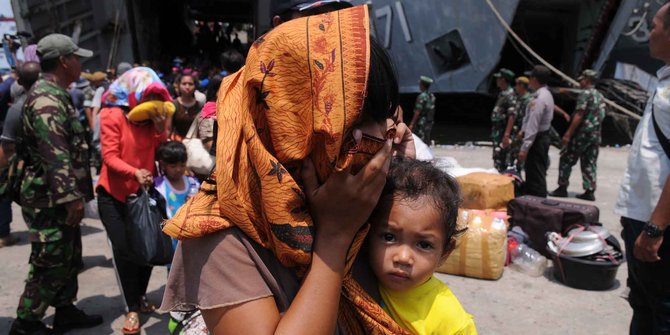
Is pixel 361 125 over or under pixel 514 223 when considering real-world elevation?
over

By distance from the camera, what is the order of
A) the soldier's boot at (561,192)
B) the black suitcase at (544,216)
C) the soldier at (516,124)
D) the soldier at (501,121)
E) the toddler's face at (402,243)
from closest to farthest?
1. the toddler's face at (402,243)
2. the black suitcase at (544,216)
3. the soldier's boot at (561,192)
4. the soldier at (516,124)
5. the soldier at (501,121)

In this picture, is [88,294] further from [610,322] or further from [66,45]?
[610,322]

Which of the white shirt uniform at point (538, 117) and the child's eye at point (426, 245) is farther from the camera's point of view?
the white shirt uniform at point (538, 117)

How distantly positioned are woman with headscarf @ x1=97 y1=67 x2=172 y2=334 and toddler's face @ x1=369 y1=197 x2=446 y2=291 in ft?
7.39

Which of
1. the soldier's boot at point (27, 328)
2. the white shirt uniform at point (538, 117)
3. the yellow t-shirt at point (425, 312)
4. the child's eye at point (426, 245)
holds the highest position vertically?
the child's eye at point (426, 245)

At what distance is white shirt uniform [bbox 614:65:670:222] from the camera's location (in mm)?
2107

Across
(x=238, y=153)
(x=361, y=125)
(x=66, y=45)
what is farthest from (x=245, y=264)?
(x=66, y=45)

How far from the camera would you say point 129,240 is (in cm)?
298

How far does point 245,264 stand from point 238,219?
0.09m

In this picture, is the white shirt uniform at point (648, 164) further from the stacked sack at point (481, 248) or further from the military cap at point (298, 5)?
the stacked sack at point (481, 248)

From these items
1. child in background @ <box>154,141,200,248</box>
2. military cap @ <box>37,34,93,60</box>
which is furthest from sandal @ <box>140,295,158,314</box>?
military cap @ <box>37,34,93,60</box>

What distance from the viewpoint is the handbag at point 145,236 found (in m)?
2.92

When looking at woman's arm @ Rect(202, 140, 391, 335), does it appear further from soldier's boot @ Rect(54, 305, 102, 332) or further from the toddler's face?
soldier's boot @ Rect(54, 305, 102, 332)

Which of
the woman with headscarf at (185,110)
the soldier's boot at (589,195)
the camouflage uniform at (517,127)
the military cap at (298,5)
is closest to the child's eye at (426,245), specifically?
the military cap at (298,5)
